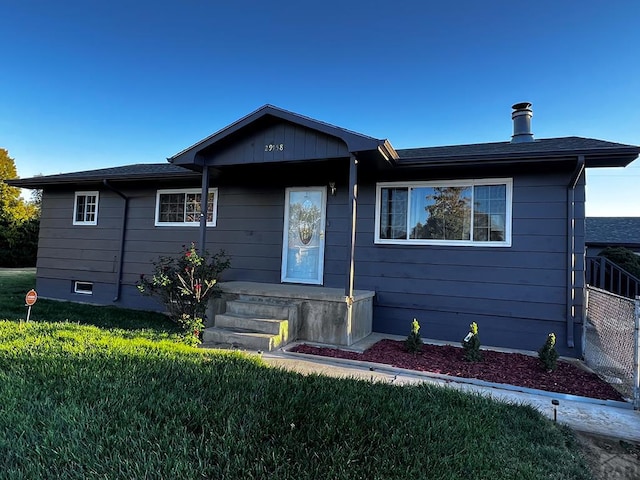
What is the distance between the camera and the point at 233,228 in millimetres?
7414

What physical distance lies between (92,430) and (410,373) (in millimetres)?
3045

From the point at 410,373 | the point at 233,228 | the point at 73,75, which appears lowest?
the point at 410,373

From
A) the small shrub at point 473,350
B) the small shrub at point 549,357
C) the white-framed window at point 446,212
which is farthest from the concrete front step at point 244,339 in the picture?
the small shrub at point 549,357

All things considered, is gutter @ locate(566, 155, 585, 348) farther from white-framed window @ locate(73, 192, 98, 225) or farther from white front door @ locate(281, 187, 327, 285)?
white-framed window @ locate(73, 192, 98, 225)

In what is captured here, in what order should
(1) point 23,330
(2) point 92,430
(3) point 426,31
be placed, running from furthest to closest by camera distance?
(3) point 426,31 → (1) point 23,330 → (2) point 92,430

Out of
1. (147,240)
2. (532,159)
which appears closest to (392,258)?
(532,159)

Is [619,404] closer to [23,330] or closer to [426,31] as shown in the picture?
[23,330]

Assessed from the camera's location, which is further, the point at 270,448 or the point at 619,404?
the point at 619,404

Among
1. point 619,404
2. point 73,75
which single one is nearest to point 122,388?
point 619,404

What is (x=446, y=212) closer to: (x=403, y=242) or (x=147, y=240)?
(x=403, y=242)

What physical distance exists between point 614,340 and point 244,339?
4.52 meters

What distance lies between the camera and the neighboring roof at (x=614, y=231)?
14812mm

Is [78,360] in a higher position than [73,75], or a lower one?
lower

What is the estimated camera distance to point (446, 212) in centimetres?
605
